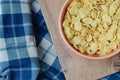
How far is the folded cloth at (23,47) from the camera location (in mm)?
934

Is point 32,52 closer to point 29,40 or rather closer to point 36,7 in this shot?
point 29,40

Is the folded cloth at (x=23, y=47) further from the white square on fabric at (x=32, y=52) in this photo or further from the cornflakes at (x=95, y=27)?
the cornflakes at (x=95, y=27)

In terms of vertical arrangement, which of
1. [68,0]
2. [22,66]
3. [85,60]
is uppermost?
[68,0]

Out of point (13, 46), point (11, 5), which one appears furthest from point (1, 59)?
point (11, 5)

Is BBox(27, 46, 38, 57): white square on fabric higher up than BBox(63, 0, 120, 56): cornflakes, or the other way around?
BBox(63, 0, 120, 56): cornflakes

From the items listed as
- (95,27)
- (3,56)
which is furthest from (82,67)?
(3,56)

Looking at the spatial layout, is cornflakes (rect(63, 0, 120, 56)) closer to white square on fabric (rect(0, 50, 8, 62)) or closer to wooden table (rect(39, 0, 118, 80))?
wooden table (rect(39, 0, 118, 80))

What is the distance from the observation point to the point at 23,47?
945mm

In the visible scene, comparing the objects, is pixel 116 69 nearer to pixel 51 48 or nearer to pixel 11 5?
pixel 51 48

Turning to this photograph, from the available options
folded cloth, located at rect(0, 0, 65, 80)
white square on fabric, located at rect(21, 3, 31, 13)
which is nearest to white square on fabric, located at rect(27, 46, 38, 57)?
folded cloth, located at rect(0, 0, 65, 80)

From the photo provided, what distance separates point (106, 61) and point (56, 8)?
0.19 m

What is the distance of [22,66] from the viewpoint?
0.94m

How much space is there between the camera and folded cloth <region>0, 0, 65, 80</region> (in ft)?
3.06

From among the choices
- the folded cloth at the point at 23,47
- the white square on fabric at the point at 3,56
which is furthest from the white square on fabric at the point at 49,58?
the white square on fabric at the point at 3,56
